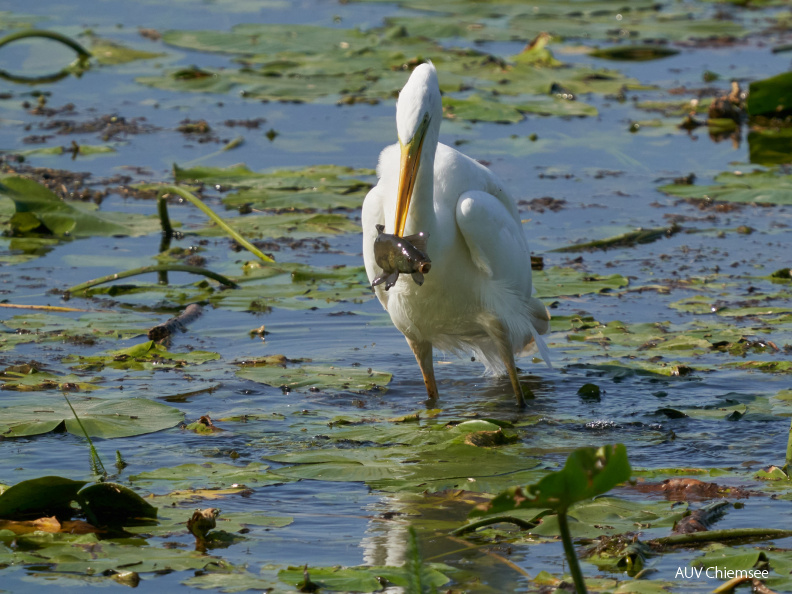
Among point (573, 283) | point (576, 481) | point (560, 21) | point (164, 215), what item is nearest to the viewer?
point (576, 481)

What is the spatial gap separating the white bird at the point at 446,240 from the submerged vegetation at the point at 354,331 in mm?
384

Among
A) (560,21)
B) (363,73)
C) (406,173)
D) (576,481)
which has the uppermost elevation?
(560,21)

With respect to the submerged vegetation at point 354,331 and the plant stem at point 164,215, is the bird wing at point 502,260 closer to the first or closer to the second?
the submerged vegetation at point 354,331

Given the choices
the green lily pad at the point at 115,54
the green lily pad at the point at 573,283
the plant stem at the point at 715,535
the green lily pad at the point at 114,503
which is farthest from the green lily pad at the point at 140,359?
the green lily pad at the point at 115,54

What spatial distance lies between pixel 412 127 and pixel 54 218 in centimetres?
349

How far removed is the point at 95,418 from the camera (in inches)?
170

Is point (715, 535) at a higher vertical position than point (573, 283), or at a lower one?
lower

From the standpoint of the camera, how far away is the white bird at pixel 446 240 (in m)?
4.50

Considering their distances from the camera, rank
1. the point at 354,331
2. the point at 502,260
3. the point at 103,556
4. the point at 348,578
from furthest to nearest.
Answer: the point at 354,331, the point at 502,260, the point at 103,556, the point at 348,578

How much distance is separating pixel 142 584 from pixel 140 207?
5111 millimetres

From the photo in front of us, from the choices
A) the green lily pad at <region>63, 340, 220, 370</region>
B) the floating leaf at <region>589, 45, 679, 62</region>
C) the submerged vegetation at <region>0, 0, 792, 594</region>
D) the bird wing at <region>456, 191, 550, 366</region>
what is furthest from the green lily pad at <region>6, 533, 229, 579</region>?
the floating leaf at <region>589, 45, 679, 62</region>

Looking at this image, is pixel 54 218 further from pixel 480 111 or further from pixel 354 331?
pixel 480 111

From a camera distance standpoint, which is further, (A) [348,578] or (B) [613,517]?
(B) [613,517]

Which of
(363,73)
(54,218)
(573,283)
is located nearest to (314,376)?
(573,283)
